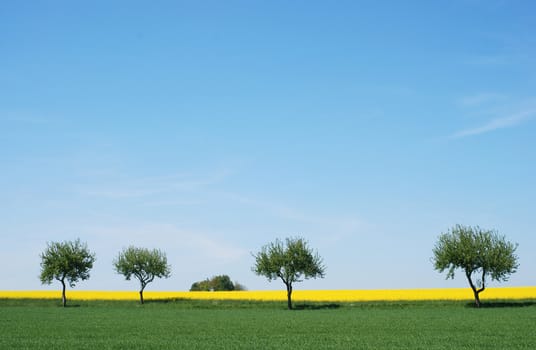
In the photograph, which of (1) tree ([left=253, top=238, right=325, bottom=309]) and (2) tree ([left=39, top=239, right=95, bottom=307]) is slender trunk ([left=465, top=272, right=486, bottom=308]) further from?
(2) tree ([left=39, top=239, right=95, bottom=307])

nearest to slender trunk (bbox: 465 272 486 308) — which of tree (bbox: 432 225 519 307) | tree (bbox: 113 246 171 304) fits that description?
tree (bbox: 432 225 519 307)

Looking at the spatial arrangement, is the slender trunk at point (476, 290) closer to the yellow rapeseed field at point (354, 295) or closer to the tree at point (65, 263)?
the yellow rapeseed field at point (354, 295)

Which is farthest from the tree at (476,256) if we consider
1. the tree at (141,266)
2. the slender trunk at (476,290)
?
the tree at (141,266)

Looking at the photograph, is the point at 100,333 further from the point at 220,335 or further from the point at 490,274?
the point at 490,274

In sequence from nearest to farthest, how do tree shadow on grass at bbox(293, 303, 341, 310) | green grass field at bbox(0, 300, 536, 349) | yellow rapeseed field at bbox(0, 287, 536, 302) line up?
1. green grass field at bbox(0, 300, 536, 349)
2. tree shadow on grass at bbox(293, 303, 341, 310)
3. yellow rapeseed field at bbox(0, 287, 536, 302)

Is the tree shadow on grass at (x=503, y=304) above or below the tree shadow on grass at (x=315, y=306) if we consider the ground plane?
below

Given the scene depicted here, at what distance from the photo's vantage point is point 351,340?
1300 inches

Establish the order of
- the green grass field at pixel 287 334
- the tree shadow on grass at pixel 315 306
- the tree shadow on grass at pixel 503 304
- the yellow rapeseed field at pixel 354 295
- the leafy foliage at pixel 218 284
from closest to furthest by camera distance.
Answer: the green grass field at pixel 287 334
the tree shadow on grass at pixel 503 304
the tree shadow on grass at pixel 315 306
the yellow rapeseed field at pixel 354 295
the leafy foliage at pixel 218 284

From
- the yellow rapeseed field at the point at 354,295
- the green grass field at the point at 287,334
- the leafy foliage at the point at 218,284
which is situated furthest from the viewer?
the leafy foliage at the point at 218,284

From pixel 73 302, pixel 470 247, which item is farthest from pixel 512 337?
pixel 73 302

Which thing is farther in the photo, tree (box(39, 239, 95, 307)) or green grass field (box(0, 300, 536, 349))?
tree (box(39, 239, 95, 307))

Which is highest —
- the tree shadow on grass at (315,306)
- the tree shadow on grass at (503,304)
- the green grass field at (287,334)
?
the green grass field at (287,334)

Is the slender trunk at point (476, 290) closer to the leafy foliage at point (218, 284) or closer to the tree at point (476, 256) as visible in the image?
the tree at point (476, 256)

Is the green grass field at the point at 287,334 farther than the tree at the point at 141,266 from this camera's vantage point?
No
